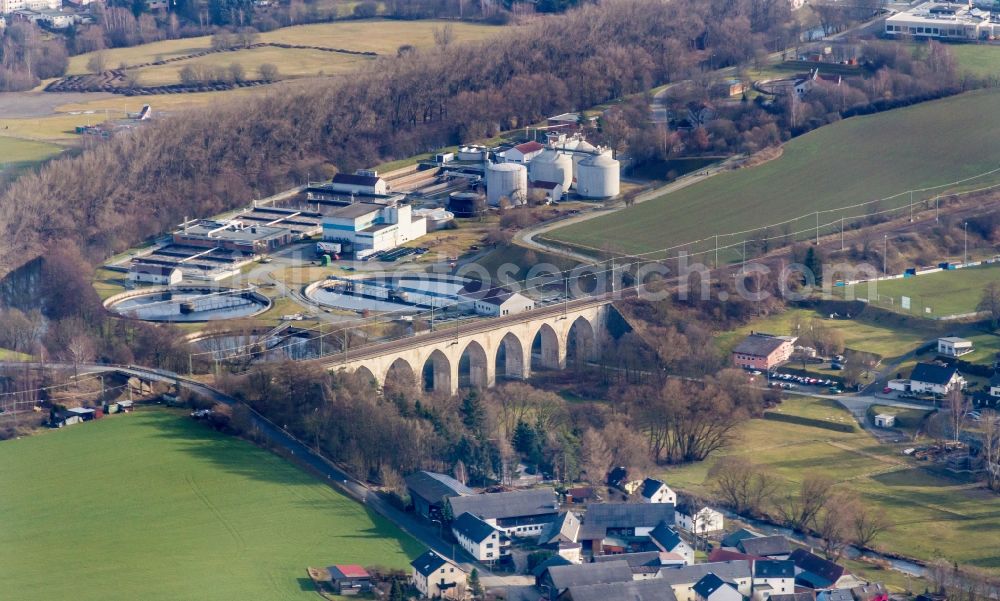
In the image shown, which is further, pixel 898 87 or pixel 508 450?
pixel 898 87

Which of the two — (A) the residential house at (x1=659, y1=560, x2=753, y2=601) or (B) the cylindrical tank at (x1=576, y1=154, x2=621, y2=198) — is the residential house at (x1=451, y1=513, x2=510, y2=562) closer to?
(A) the residential house at (x1=659, y1=560, x2=753, y2=601)

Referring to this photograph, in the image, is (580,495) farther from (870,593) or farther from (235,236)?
(235,236)

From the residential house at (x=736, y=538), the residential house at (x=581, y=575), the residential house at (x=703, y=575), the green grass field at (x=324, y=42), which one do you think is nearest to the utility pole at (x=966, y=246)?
the residential house at (x=736, y=538)

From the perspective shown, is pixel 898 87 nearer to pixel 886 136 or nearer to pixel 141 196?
pixel 886 136

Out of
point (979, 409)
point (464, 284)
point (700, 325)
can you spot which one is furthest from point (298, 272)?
point (979, 409)

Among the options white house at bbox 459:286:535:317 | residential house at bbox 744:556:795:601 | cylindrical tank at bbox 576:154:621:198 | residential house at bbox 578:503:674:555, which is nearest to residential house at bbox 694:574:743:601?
residential house at bbox 744:556:795:601

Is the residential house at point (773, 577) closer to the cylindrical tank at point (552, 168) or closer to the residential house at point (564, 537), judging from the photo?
the residential house at point (564, 537)
